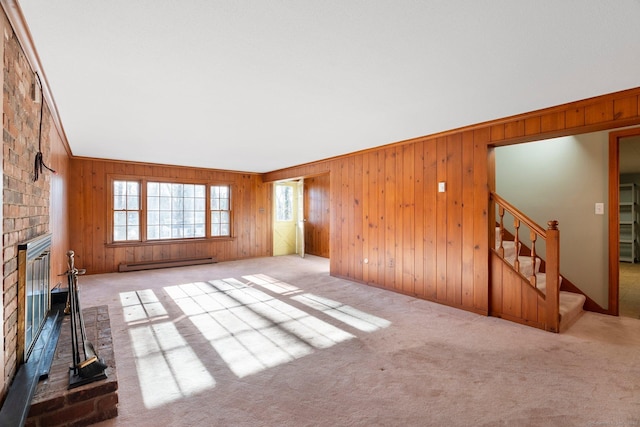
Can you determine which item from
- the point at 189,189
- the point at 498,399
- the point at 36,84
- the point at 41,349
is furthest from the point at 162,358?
the point at 189,189

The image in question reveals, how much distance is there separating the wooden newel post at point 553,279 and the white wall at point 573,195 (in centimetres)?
118

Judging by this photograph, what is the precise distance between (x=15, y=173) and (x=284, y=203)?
22.3 ft

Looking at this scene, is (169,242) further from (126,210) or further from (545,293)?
(545,293)

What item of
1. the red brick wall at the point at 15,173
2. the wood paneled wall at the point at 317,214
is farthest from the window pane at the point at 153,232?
the red brick wall at the point at 15,173

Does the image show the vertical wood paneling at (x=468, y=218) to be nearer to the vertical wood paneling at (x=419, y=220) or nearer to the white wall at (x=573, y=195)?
the vertical wood paneling at (x=419, y=220)

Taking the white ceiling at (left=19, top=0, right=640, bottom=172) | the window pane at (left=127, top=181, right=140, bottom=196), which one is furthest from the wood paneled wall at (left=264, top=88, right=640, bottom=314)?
the window pane at (left=127, top=181, right=140, bottom=196)

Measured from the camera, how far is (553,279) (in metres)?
2.94

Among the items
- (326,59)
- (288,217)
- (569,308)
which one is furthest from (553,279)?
(288,217)

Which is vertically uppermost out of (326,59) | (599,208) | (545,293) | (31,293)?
(326,59)

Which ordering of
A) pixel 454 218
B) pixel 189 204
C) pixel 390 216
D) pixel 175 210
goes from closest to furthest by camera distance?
pixel 454 218 < pixel 390 216 < pixel 175 210 < pixel 189 204

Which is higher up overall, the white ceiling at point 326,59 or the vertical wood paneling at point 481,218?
the white ceiling at point 326,59

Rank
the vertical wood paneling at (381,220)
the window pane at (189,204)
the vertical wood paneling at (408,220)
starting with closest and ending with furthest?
the vertical wood paneling at (408,220)
the vertical wood paneling at (381,220)
the window pane at (189,204)

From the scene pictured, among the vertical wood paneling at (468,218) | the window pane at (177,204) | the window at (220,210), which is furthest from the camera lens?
the window at (220,210)

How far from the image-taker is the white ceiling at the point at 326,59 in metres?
1.55
